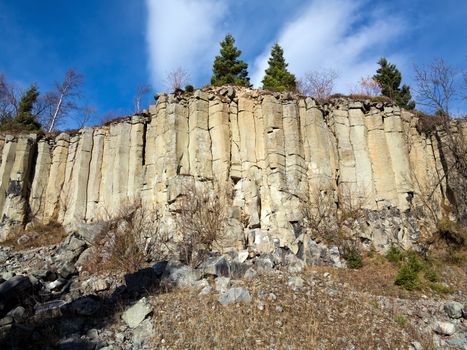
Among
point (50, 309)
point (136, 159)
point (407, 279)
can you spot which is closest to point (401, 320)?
point (407, 279)

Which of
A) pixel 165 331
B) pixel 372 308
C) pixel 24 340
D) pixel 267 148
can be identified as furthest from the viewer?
pixel 267 148

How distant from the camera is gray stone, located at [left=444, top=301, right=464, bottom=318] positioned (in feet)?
36.6

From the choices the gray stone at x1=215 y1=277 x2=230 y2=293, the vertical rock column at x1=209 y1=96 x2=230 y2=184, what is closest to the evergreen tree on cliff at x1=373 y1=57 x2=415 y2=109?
the vertical rock column at x1=209 y1=96 x2=230 y2=184

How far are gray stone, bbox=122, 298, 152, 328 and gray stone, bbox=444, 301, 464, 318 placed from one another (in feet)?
28.1

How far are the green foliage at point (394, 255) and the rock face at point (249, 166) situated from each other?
60cm

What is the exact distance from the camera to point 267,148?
59.0 ft

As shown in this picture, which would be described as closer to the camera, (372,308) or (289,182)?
(372,308)

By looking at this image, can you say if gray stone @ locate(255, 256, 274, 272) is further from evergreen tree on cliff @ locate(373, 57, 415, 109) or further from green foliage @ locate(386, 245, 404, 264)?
evergreen tree on cliff @ locate(373, 57, 415, 109)

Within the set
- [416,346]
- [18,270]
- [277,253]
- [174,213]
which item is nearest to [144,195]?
[174,213]

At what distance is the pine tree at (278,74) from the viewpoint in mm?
26375

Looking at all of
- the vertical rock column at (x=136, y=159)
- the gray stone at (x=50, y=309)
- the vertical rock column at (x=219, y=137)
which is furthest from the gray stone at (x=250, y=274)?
the vertical rock column at (x=136, y=159)

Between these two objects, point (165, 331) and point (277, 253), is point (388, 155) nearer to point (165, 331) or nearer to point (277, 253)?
point (277, 253)

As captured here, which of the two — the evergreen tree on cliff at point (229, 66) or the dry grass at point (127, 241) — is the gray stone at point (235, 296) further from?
the evergreen tree on cliff at point (229, 66)

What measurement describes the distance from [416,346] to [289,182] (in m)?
8.75
